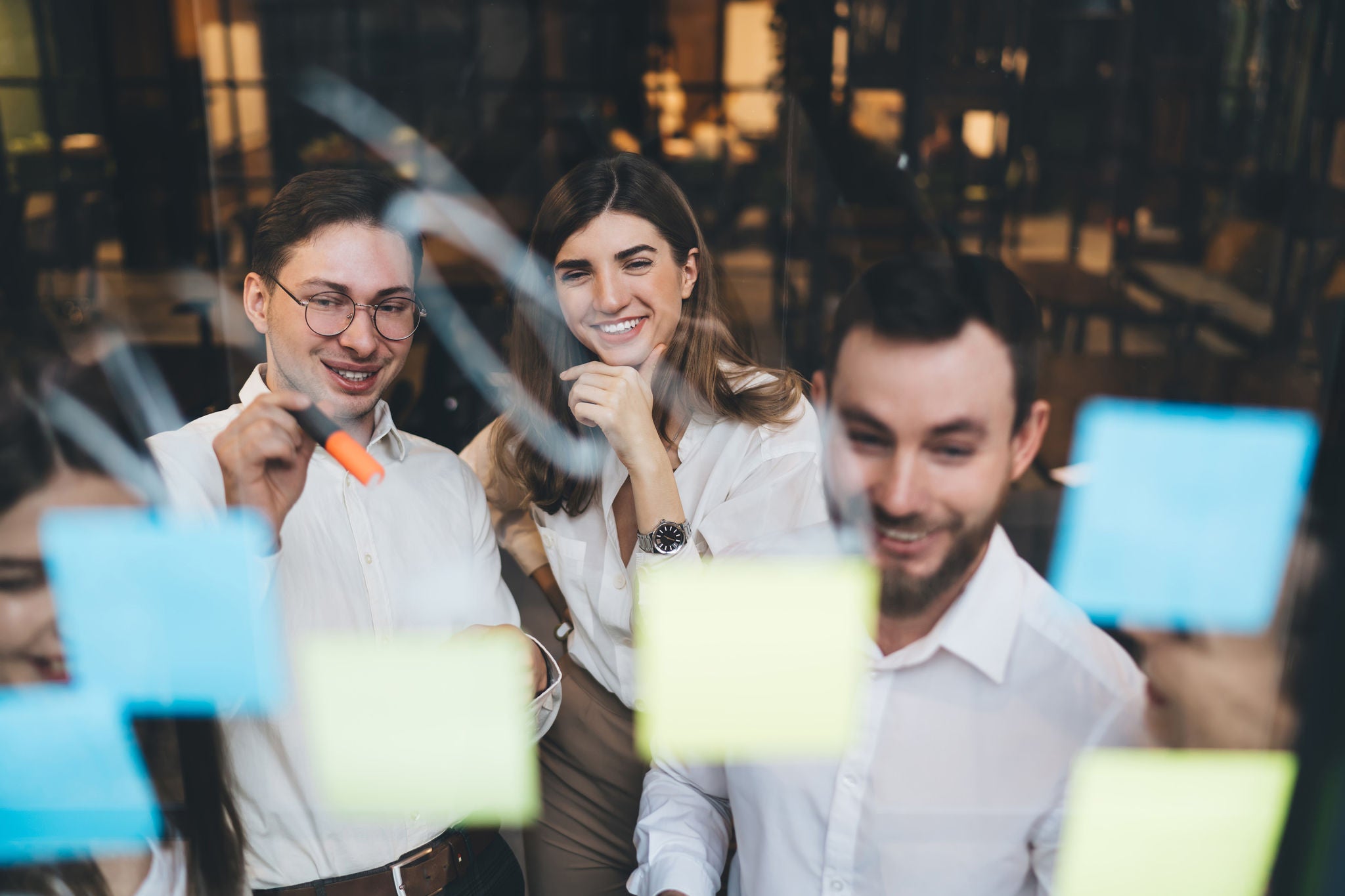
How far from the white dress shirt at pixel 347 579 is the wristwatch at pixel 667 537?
192 millimetres

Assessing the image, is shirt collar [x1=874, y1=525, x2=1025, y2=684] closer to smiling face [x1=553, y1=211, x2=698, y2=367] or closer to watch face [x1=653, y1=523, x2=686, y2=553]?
watch face [x1=653, y1=523, x2=686, y2=553]

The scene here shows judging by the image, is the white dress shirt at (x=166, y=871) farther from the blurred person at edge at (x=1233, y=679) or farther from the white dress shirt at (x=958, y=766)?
the blurred person at edge at (x=1233, y=679)

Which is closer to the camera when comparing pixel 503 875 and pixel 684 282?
pixel 684 282

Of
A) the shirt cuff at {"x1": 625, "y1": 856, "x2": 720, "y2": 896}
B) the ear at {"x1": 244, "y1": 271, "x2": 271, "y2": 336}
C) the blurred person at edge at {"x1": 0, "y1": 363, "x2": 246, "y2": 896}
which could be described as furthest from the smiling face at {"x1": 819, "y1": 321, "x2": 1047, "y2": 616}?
the blurred person at edge at {"x1": 0, "y1": 363, "x2": 246, "y2": 896}

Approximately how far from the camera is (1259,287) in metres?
0.82

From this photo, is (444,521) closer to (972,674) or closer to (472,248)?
(472,248)

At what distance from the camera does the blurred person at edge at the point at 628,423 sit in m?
0.88

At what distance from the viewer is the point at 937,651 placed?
88 centimetres

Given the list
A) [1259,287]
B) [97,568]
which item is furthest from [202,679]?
[1259,287]

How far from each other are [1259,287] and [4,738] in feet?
4.53

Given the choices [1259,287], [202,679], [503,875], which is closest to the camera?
[1259,287]

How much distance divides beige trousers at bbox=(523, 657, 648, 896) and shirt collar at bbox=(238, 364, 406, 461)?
32cm

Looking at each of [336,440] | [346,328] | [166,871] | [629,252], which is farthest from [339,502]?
[166,871]

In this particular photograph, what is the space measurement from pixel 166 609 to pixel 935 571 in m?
0.80
